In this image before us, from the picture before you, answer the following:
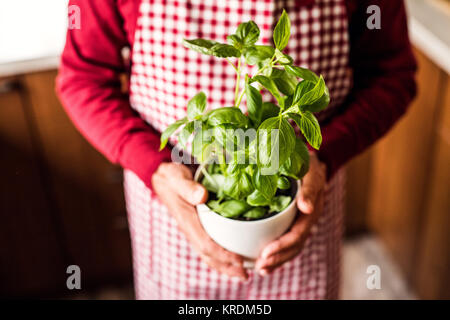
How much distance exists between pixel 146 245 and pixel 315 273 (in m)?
0.26

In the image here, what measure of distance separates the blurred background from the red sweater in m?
0.43

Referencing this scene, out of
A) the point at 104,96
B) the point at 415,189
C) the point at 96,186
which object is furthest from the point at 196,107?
the point at 415,189

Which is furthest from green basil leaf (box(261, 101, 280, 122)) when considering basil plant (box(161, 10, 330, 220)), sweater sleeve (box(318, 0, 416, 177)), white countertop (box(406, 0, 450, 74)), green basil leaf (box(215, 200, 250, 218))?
white countertop (box(406, 0, 450, 74))

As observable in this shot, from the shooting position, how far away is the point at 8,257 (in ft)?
4.43

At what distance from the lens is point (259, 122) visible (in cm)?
50

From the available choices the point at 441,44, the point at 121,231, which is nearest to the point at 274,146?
the point at 441,44

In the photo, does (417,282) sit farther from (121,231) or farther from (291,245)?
(291,245)

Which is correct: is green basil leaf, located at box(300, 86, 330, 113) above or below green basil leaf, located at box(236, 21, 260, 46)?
below

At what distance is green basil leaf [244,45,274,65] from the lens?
1.61ft

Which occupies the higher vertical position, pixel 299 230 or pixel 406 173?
pixel 299 230

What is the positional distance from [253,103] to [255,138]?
0.03 m

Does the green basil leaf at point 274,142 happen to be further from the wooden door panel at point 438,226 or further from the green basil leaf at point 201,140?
the wooden door panel at point 438,226

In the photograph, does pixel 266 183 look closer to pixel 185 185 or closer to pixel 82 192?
pixel 185 185

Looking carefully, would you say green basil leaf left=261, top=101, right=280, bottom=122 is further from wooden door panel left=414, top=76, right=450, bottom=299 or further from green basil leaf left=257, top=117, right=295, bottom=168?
wooden door panel left=414, top=76, right=450, bottom=299
